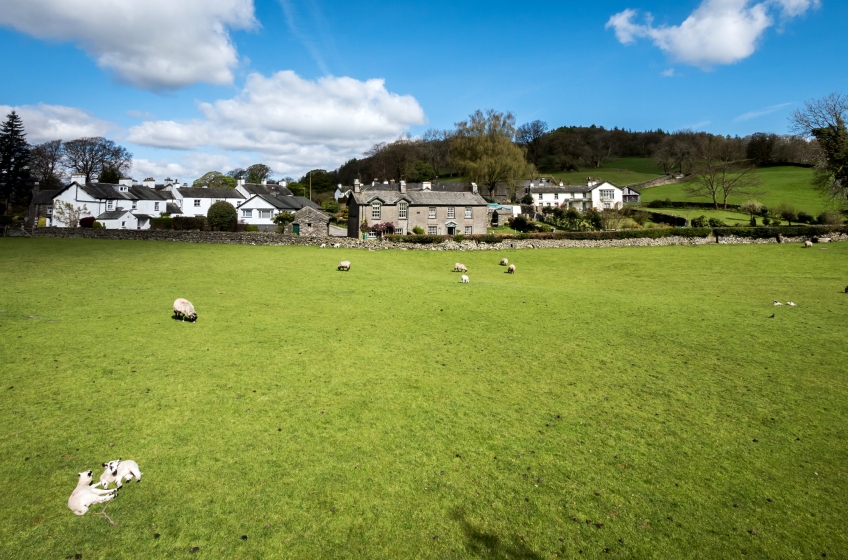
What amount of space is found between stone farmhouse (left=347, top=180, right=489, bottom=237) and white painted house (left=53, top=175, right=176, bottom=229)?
38612 millimetres

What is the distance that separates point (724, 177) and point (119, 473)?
9070cm

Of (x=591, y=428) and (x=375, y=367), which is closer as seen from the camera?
(x=591, y=428)

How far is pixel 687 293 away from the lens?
25.6m

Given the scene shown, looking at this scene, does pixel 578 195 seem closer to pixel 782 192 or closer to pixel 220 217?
pixel 782 192

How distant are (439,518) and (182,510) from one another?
390 centimetres

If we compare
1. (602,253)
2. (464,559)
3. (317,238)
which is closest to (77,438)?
(464,559)

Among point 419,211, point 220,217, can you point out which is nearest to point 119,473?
point 220,217

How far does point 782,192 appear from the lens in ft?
275

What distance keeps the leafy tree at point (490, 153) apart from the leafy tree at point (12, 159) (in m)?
74.7

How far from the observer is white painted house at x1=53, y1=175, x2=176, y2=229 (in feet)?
224

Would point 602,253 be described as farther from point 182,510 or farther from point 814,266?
point 182,510

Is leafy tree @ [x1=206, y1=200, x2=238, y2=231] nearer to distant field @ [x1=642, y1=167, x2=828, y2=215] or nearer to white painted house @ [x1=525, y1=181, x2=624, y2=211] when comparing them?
white painted house @ [x1=525, y1=181, x2=624, y2=211]

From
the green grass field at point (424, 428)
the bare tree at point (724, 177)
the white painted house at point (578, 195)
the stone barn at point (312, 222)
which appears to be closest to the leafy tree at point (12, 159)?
the stone barn at point (312, 222)

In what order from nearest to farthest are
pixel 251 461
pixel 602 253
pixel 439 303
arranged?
pixel 251 461
pixel 439 303
pixel 602 253
